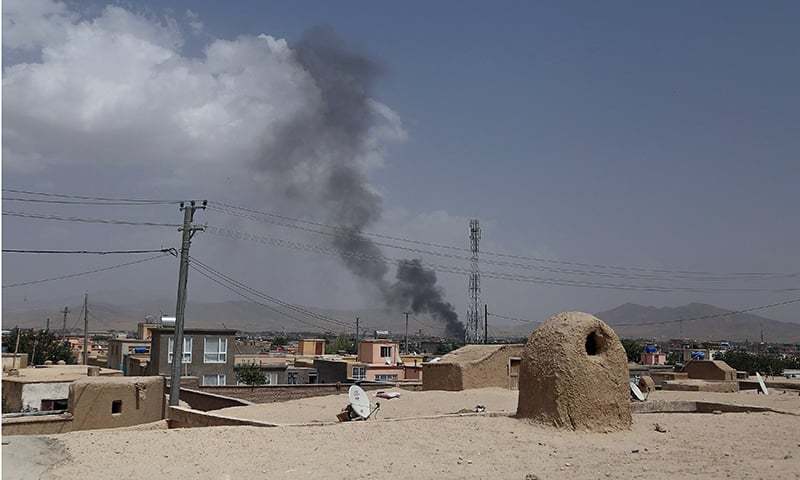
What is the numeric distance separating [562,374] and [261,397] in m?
18.5

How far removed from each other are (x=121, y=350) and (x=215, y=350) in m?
15.5

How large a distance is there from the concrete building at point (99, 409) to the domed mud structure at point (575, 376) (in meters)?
12.2

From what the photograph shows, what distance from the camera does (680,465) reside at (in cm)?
1277

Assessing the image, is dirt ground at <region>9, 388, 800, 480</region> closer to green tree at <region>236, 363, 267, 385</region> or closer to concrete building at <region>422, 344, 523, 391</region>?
concrete building at <region>422, 344, 523, 391</region>

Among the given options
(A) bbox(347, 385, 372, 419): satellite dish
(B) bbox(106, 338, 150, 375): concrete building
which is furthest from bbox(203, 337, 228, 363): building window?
(A) bbox(347, 385, 372, 419): satellite dish

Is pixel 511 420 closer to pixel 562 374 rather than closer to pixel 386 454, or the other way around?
pixel 562 374

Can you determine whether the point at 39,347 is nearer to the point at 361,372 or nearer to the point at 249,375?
the point at 249,375

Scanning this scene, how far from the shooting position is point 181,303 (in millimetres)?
26000

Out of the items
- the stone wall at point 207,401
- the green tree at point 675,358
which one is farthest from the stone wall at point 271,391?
the green tree at point 675,358

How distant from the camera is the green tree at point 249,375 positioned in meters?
48.6

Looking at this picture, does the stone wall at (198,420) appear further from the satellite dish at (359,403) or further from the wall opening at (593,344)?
the wall opening at (593,344)

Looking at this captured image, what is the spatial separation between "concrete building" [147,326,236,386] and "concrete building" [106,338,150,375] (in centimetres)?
1170

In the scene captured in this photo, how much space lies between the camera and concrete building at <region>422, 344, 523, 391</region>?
87.7 ft

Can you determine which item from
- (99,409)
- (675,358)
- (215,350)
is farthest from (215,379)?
(675,358)
